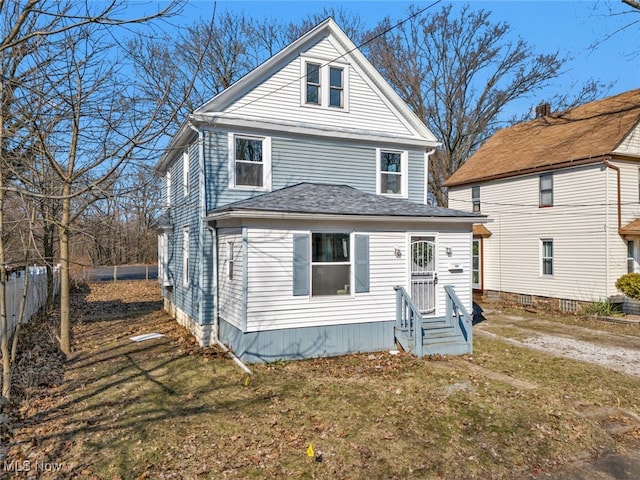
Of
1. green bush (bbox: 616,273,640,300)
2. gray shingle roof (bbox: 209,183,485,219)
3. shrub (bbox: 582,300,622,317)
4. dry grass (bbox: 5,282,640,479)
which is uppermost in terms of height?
gray shingle roof (bbox: 209,183,485,219)

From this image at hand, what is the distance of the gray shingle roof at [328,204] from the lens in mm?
8539

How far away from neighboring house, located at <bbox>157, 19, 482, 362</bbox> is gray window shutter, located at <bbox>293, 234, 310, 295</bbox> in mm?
22

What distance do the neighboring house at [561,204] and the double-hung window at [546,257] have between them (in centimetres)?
4

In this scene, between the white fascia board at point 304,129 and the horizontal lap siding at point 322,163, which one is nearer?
the white fascia board at point 304,129

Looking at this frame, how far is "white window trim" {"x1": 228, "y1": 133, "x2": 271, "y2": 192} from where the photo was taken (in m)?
10.1

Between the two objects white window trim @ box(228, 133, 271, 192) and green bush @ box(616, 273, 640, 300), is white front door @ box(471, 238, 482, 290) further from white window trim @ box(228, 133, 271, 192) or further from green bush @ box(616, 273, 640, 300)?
white window trim @ box(228, 133, 271, 192)

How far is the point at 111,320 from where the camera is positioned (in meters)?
12.9

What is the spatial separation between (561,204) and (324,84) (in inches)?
392

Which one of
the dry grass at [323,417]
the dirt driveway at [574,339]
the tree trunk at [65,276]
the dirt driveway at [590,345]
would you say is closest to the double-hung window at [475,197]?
the dirt driveway at [590,345]

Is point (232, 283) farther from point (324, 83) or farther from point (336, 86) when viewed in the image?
point (336, 86)

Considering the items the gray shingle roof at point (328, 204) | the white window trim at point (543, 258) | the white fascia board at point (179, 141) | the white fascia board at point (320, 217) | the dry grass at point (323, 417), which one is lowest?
the dry grass at point (323, 417)

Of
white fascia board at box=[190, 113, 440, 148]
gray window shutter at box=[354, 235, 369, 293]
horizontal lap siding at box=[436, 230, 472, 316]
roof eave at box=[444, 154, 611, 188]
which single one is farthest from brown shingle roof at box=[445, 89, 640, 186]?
gray window shutter at box=[354, 235, 369, 293]

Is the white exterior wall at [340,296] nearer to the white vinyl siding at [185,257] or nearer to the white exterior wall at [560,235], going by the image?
the white vinyl siding at [185,257]

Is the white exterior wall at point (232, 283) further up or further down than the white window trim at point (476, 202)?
further down
